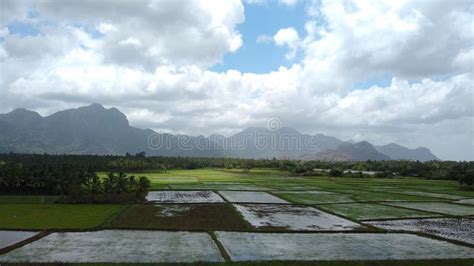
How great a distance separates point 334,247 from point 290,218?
13212 millimetres

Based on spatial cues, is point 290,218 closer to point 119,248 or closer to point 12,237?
point 119,248

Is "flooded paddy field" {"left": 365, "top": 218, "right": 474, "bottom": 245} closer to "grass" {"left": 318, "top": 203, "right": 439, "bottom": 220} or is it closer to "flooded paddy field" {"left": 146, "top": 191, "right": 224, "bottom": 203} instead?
"grass" {"left": 318, "top": 203, "right": 439, "bottom": 220}

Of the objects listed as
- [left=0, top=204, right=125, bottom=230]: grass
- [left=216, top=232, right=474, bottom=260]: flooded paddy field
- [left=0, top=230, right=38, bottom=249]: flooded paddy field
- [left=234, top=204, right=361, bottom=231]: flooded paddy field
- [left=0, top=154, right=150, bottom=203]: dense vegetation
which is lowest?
[left=216, top=232, right=474, bottom=260]: flooded paddy field

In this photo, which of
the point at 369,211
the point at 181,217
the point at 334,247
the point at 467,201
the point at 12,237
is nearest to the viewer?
the point at 334,247

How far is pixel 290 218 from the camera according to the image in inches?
1583

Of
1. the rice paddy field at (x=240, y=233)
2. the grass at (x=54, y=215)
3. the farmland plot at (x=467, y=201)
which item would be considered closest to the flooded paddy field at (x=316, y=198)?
the rice paddy field at (x=240, y=233)

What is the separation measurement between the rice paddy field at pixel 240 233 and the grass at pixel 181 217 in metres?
0.08

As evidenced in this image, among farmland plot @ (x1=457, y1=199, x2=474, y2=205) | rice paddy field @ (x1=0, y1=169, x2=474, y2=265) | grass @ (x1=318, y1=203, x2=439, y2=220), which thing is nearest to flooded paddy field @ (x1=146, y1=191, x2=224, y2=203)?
rice paddy field @ (x1=0, y1=169, x2=474, y2=265)

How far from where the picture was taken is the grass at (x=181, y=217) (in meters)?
34.3

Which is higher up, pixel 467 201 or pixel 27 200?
pixel 467 201

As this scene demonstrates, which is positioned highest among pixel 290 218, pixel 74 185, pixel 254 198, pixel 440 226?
pixel 74 185

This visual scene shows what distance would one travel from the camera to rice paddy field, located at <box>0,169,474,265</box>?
2392cm

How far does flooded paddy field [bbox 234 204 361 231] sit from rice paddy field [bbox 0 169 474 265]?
9 centimetres

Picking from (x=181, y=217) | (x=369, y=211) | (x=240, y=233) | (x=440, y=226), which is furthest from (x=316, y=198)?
(x=240, y=233)
